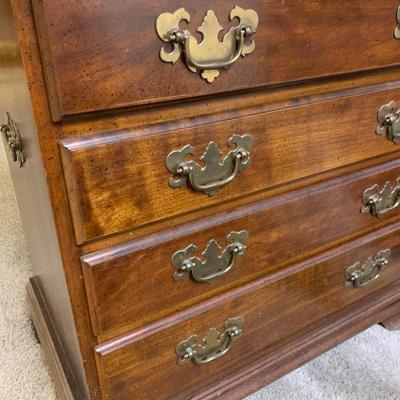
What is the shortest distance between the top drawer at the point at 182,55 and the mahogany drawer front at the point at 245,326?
0.37 m

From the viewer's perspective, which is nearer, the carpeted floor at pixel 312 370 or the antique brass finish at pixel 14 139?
the antique brass finish at pixel 14 139

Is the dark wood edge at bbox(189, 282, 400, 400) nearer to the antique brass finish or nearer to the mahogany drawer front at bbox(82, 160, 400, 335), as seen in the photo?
the mahogany drawer front at bbox(82, 160, 400, 335)

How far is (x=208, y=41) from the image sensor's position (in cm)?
51

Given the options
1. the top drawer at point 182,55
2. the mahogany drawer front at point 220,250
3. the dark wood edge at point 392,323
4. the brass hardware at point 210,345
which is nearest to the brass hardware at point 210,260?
the mahogany drawer front at point 220,250

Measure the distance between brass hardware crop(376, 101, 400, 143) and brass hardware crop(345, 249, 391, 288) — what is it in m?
0.29

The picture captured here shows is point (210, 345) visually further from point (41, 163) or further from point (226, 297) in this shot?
point (41, 163)

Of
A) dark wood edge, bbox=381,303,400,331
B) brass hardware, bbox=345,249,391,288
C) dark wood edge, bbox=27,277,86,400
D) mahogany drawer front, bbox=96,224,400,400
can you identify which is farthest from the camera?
dark wood edge, bbox=381,303,400,331

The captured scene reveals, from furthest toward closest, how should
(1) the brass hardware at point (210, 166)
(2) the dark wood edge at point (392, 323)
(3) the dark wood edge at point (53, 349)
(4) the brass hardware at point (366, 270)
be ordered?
(2) the dark wood edge at point (392, 323) → (4) the brass hardware at point (366, 270) → (3) the dark wood edge at point (53, 349) → (1) the brass hardware at point (210, 166)

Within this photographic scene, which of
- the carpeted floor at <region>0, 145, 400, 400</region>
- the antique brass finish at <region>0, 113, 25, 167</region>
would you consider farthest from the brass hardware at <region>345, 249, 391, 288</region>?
the antique brass finish at <region>0, 113, 25, 167</region>

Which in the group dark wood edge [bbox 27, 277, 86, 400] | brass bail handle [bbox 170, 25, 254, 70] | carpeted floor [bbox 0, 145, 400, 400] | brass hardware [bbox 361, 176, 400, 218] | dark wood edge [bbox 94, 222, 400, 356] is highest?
brass bail handle [bbox 170, 25, 254, 70]

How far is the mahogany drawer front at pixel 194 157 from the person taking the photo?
1.69 ft

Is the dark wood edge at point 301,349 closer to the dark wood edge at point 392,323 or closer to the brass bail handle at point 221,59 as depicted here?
the dark wood edge at point 392,323

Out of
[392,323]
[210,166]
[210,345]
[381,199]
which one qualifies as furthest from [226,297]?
[392,323]

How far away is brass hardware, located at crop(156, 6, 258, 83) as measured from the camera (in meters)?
0.48
